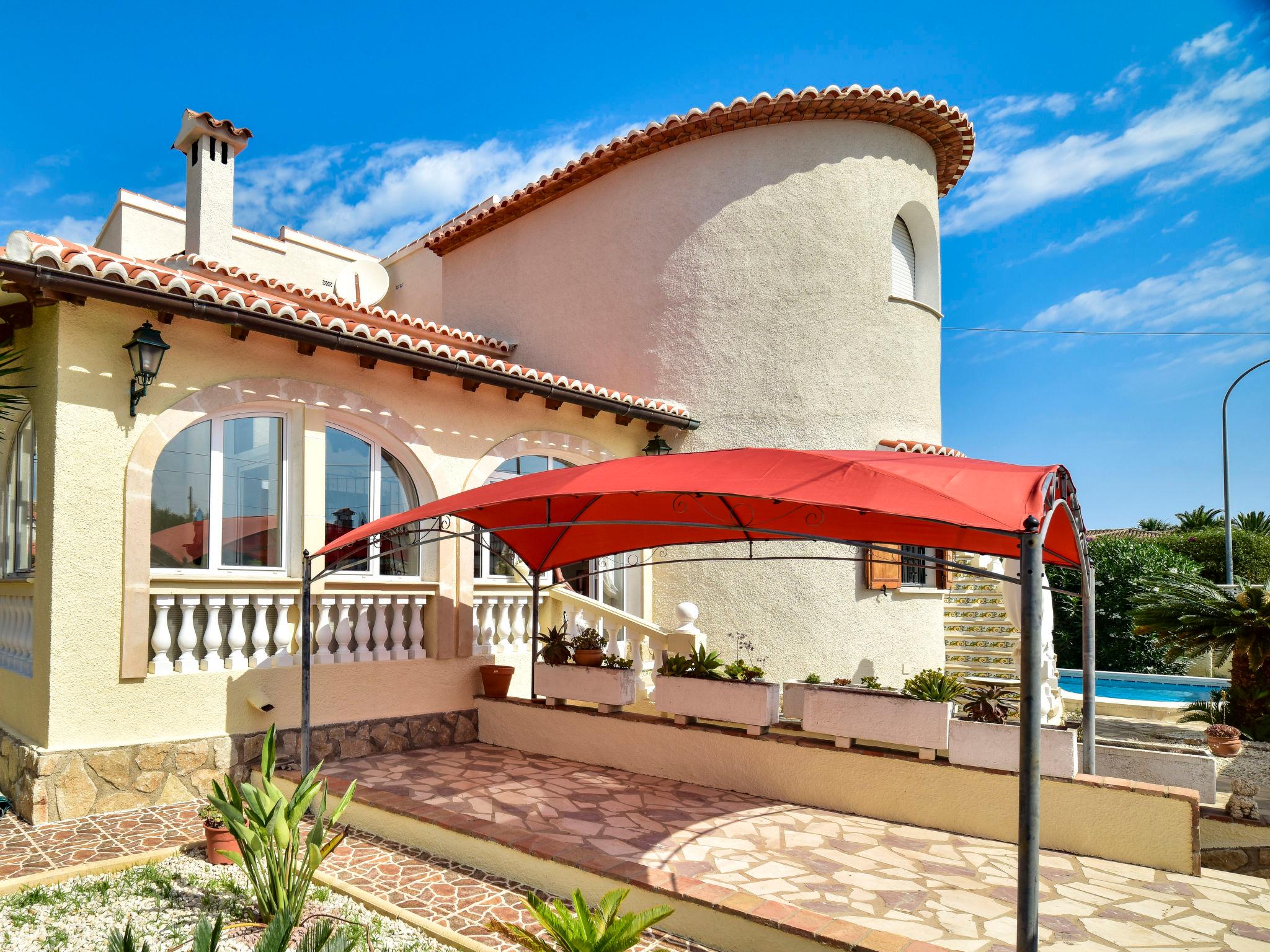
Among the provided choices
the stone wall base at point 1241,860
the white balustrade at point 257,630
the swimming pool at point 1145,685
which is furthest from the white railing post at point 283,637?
the swimming pool at point 1145,685

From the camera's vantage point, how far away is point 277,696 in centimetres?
995

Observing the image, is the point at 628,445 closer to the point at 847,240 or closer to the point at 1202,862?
the point at 847,240

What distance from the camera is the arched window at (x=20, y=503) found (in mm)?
9875

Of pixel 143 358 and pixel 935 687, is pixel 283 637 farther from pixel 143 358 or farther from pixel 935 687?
pixel 935 687

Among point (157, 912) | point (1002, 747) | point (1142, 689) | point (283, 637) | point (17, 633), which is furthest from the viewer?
point (1142, 689)

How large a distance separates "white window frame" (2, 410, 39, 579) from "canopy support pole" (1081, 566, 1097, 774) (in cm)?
1152

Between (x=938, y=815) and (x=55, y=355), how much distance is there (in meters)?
9.97

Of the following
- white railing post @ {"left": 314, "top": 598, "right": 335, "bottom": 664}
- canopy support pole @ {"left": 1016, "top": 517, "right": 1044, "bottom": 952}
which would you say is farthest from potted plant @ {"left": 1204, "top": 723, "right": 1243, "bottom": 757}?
white railing post @ {"left": 314, "top": 598, "right": 335, "bottom": 664}

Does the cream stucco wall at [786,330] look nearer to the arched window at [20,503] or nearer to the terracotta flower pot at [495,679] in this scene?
the terracotta flower pot at [495,679]

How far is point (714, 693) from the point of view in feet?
32.3

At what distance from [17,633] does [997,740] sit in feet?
35.3

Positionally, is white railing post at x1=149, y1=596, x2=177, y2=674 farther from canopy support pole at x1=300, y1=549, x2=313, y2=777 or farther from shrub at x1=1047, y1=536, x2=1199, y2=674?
shrub at x1=1047, y1=536, x2=1199, y2=674

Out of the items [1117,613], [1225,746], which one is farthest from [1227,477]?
[1225,746]

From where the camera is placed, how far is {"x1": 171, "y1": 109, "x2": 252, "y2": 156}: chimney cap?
15047 millimetres
